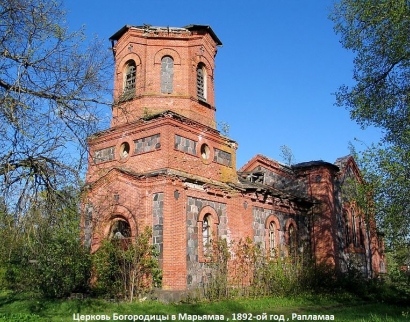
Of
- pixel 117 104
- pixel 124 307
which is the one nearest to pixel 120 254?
pixel 124 307

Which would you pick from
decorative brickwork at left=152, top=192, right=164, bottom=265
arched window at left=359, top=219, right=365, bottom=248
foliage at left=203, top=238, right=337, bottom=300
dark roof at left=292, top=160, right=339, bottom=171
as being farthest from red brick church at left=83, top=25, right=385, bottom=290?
arched window at left=359, top=219, right=365, bottom=248

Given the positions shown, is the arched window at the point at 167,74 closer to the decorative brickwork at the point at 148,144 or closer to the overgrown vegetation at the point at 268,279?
the decorative brickwork at the point at 148,144

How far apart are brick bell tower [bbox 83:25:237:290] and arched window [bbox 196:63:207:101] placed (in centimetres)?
5

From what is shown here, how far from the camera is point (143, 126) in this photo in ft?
54.2

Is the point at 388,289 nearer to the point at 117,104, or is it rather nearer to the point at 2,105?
the point at 117,104

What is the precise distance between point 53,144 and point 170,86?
9.28m

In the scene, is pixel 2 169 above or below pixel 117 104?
below

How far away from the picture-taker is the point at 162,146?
1580 cm

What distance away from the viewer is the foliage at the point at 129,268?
14.2m

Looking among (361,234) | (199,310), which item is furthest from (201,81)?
(361,234)

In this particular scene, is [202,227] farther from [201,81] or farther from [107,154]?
[201,81]

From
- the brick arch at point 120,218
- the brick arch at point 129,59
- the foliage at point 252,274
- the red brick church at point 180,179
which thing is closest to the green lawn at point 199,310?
the foliage at point 252,274

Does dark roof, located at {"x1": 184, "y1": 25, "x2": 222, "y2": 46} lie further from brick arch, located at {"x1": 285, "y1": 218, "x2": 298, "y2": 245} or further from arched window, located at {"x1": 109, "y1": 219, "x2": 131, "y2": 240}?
brick arch, located at {"x1": 285, "y1": 218, "x2": 298, "y2": 245}

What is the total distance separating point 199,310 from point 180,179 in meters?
4.67
